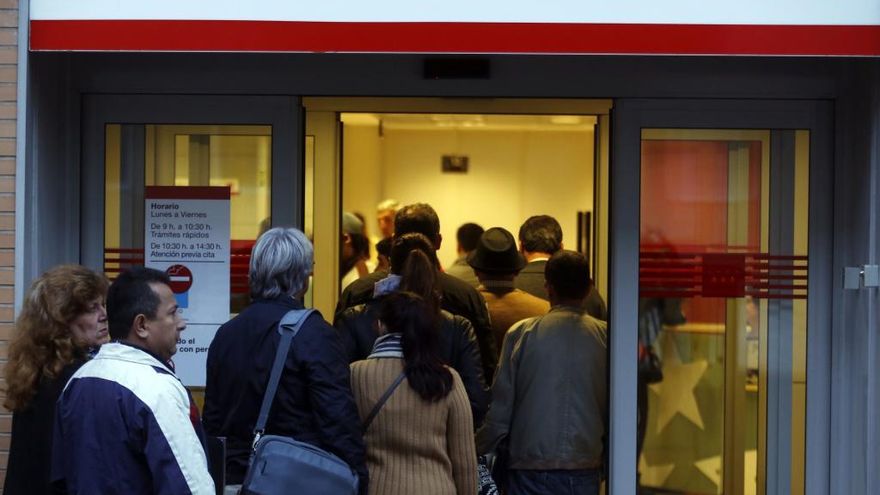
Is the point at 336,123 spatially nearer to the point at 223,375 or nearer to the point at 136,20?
the point at 136,20

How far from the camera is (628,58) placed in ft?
19.6

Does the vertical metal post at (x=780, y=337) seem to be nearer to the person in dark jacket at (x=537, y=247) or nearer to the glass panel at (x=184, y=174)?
the person in dark jacket at (x=537, y=247)

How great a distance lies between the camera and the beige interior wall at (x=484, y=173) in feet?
42.7

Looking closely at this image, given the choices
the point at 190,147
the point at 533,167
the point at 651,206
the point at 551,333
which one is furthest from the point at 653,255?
the point at 533,167

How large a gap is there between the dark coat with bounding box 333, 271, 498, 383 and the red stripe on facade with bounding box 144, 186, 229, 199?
92 cm

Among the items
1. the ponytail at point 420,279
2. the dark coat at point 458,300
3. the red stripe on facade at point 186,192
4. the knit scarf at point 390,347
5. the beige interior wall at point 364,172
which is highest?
the beige interior wall at point 364,172

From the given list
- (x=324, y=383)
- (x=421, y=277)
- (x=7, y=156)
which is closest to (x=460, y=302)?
(x=421, y=277)

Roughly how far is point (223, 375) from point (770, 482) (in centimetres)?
316

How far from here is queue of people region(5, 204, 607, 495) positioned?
135 inches

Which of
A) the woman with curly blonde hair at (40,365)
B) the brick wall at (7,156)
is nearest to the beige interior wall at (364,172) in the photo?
the brick wall at (7,156)

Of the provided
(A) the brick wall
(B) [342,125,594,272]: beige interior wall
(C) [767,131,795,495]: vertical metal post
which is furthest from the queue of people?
(B) [342,125,594,272]: beige interior wall

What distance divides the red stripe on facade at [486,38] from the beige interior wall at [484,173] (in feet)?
25.3

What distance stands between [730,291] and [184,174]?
2.79 meters

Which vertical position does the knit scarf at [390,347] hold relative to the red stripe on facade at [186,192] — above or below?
below
